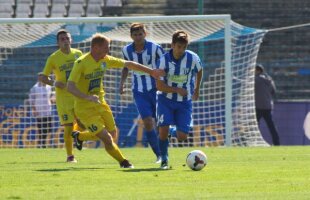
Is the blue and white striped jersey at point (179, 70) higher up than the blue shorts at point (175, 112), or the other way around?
the blue and white striped jersey at point (179, 70)

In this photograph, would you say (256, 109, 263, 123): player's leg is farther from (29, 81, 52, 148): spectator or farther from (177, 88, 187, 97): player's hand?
(177, 88, 187, 97): player's hand

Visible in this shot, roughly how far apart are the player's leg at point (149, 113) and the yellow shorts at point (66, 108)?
1149mm

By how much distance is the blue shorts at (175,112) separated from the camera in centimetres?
1412

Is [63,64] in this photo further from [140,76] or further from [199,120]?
[199,120]

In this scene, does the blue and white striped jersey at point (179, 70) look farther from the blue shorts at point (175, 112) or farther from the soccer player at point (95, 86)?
the soccer player at point (95, 86)

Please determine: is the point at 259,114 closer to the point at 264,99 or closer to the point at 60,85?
the point at 264,99

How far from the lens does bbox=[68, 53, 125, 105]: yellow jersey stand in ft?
45.9

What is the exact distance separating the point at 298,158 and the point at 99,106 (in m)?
3.85

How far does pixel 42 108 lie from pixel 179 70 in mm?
10351

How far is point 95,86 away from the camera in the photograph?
14250 mm

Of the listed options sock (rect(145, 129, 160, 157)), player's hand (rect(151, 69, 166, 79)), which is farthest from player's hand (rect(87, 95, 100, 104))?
sock (rect(145, 129, 160, 157))

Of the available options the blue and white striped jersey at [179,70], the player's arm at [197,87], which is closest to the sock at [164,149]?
the blue and white striped jersey at [179,70]

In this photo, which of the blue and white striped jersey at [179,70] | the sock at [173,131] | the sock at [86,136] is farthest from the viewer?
the sock at [86,136]

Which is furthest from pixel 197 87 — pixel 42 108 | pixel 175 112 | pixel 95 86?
pixel 42 108
